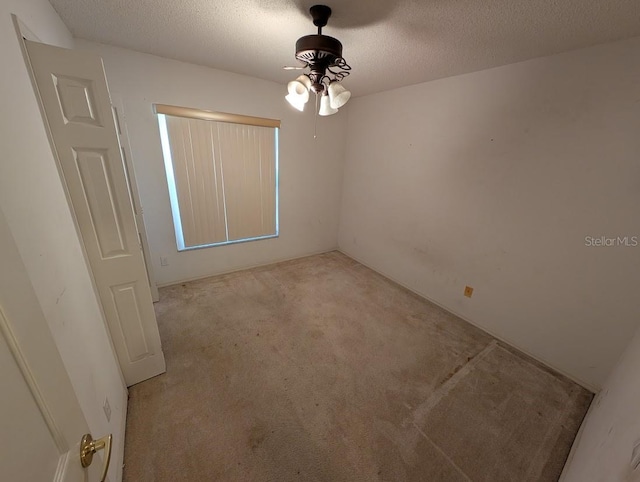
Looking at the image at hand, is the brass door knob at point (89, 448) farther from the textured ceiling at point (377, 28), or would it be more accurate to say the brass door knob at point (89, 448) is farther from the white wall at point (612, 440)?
the textured ceiling at point (377, 28)

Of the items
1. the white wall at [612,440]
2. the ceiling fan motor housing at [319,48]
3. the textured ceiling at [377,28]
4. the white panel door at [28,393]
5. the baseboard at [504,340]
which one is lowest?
the baseboard at [504,340]

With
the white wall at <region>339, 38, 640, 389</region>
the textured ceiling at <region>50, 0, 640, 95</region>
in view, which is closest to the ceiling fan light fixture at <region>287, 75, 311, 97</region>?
the textured ceiling at <region>50, 0, 640, 95</region>

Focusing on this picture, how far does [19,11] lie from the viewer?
105cm

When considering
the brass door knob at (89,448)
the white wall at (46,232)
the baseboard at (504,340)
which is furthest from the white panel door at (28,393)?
the baseboard at (504,340)

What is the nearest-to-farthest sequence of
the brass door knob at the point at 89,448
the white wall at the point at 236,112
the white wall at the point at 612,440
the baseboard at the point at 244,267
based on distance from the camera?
the brass door knob at the point at 89,448 < the white wall at the point at 612,440 < the white wall at the point at 236,112 < the baseboard at the point at 244,267

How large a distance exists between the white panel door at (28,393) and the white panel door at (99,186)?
3.74ft

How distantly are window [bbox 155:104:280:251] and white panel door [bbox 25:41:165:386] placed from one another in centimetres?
129

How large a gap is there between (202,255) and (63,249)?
204 cm

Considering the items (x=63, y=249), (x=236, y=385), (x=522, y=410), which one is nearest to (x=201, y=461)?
(x=236, y=385)

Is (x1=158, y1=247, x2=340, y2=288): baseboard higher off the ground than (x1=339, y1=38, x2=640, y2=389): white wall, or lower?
lower

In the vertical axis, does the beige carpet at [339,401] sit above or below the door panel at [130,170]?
below

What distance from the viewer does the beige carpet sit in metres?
1.33

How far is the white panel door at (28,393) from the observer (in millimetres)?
366

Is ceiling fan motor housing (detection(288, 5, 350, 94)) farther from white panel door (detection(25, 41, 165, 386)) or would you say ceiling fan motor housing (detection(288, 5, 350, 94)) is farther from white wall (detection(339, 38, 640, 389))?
white wall (detection(339, 38, 640, 389))
